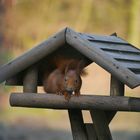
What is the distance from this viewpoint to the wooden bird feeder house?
14.8 ft

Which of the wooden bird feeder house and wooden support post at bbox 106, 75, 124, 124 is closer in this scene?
the wooden bird feeder house

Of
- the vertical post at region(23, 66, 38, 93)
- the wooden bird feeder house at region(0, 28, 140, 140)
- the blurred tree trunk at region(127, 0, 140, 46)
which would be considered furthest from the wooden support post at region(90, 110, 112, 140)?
the blurred tree trunk at region(127, 0, 140, 46)

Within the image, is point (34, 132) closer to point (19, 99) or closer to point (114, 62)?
point (19, 99)

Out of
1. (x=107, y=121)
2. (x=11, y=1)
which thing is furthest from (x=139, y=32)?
(x=107, y=121)

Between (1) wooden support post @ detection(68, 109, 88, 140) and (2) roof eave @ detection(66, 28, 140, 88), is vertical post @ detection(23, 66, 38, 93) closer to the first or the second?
(1) wooden support post @ detection(68, 109, 88, 140)

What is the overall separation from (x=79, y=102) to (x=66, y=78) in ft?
0.63

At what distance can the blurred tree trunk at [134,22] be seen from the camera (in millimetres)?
7590

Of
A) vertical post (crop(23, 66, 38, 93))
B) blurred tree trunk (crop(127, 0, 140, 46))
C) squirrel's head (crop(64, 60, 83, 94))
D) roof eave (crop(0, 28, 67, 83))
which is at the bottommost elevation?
squirrel's head (crop(64, 60, 83, 94))

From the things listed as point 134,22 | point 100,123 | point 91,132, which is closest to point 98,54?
point 100,123

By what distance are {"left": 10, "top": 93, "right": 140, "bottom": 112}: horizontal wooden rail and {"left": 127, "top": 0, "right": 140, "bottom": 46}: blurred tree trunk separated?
288 centimetres

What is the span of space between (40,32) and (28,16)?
205 mm

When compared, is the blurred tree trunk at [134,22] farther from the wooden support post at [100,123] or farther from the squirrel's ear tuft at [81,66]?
the squirrel's ear tuft at [81,66]

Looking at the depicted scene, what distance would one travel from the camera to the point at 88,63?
488 cm

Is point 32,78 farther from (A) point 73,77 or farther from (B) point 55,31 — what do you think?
(B) point 55,31
